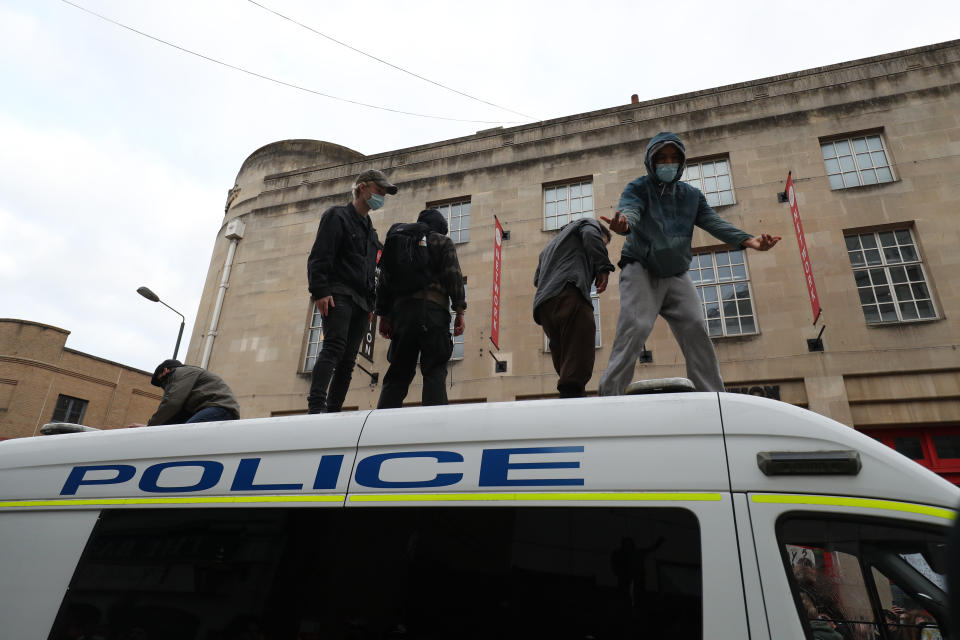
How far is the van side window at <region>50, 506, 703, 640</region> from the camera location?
1.84 metres

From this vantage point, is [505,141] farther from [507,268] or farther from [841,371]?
[841,371]

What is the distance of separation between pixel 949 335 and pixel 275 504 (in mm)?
12570

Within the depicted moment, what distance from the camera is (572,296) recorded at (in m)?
4.17

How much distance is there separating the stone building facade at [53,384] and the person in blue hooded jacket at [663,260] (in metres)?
37.2

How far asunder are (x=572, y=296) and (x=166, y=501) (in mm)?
2833

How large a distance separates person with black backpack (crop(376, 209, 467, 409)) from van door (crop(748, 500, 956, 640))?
277 centimetres

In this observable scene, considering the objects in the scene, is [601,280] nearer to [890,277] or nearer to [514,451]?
[514,451]

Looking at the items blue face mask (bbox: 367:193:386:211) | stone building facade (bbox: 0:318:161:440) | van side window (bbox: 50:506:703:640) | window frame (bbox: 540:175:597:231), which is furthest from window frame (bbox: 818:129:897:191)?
stone building facade (bbox: 0:318:161:440)

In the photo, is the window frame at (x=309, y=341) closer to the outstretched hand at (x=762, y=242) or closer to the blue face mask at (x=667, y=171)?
the blue face mask at (x=667, y=171)

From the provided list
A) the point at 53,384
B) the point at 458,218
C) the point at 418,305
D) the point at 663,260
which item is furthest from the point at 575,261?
the point at 53,384

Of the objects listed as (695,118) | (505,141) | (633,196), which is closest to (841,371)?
(695,118)

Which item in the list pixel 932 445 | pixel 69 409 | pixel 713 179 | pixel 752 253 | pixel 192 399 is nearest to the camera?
pixel 192 399

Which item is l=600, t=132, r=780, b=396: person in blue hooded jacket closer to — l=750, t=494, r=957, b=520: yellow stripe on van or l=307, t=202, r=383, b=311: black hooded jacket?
l=750, t=494, r=957, b=520: yellow stripe on van

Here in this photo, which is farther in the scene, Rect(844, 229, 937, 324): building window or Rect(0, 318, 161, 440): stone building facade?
Rect(0, 318, 161, 440): stone building facade
